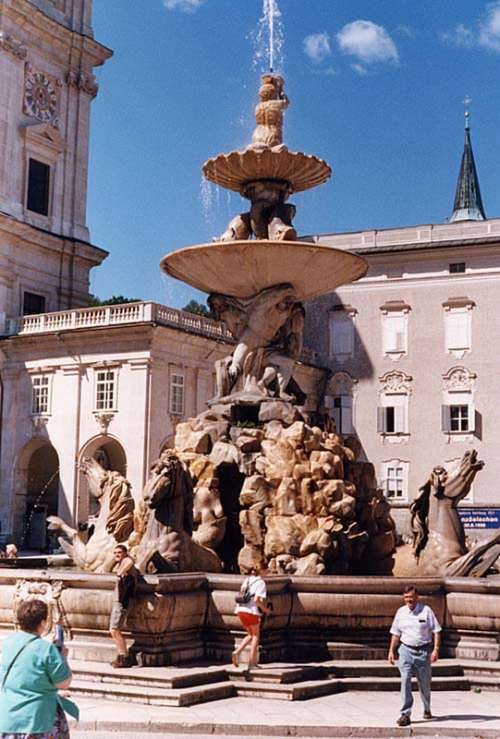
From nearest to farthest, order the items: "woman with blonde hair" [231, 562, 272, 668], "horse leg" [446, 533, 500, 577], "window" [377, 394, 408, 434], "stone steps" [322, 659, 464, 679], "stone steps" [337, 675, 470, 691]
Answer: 1. "woman with blonde hair" [231, 562, 272, 668]
2. "stone steps" [337, 675, 470, 691]
3. "stone steps" [322, 659, 464, 679]
4. "horse leg" [446, 533, 500, 577]
5. "window" [377, 394, 408, 434]

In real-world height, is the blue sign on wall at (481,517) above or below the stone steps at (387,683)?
above

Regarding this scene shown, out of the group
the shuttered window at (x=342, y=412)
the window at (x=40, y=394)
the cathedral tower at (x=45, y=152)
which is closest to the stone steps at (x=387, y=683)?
the window at (x=40, y=394)

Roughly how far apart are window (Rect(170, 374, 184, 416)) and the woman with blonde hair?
Result: 95.5 ft

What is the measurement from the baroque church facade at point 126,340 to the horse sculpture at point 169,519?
84.0 feet

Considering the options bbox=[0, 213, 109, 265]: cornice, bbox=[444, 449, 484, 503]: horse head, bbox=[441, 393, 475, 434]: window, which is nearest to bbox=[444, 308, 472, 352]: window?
bbox=[441, 393, 475, 434]: window

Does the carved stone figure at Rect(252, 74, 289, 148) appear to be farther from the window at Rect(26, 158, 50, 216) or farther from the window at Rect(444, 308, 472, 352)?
the window at Rect(444, 308, 472, 352)

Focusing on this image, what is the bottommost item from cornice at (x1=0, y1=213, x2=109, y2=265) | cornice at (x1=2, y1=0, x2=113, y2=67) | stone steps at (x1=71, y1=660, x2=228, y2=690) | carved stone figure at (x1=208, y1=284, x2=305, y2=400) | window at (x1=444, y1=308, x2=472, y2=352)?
stone steps at (x1=71, y1=660, x2=228, y2=690)

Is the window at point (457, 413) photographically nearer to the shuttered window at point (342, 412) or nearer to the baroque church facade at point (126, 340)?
the baroque church facade at point (126, 340)

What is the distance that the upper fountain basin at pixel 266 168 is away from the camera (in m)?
16.7

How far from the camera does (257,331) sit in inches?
653

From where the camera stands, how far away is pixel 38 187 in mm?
47500

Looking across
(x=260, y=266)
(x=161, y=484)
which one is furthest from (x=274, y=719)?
(x=260, y=266)

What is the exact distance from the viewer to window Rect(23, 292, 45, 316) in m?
45.6

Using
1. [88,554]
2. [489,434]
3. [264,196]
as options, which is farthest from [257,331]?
[489,434]
